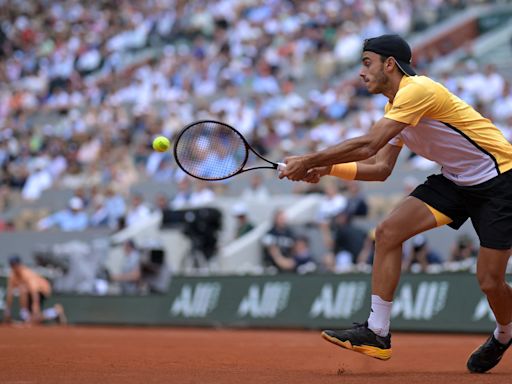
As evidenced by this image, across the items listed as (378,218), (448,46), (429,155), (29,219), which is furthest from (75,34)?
(429,155)

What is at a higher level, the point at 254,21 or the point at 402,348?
the point at 254,21

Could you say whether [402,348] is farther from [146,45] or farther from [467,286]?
[146,45]

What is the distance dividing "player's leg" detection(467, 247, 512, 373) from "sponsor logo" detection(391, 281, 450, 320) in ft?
21.0

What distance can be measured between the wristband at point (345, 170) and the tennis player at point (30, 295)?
1123cm

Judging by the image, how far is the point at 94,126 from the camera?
85.0ft

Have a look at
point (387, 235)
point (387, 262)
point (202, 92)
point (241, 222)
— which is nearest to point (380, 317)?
point (387, 262)

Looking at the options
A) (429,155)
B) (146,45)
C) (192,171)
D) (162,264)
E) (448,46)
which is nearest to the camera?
(429,155)

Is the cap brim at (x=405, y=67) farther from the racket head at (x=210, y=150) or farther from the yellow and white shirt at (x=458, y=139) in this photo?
the racket head at (x=210, y=150)

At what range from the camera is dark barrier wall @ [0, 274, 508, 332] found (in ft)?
45.7

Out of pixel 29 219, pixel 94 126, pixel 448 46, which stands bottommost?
pixel 29 219

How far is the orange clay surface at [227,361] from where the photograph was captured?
22.9 ft

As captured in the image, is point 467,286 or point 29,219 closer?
point 467,286

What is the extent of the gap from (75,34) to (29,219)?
29.9ft

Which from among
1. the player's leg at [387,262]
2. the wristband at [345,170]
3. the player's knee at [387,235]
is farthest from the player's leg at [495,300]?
the wristband at [345,170]
